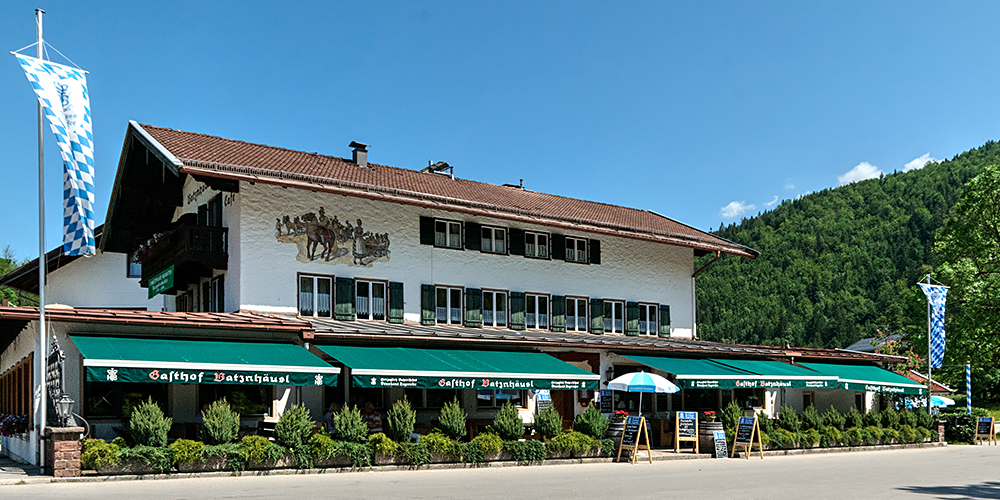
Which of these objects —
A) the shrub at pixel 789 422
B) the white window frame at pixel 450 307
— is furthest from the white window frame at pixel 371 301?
the shrub at pixel 789 422

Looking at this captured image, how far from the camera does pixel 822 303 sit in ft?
374

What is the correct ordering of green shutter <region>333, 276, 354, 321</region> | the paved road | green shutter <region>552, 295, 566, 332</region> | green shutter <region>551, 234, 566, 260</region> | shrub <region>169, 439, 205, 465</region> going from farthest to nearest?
green shutter <region>551, 234, 566, 260</region> → green shutter <region>552, 295, 566, 332</region> → green shutter <region>333, 276, 354, 321</region> → shrub <region>169, 439, 205, 465</region> → the paved road

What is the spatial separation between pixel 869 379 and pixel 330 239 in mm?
17395

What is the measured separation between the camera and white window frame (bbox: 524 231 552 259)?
27781 millimetres

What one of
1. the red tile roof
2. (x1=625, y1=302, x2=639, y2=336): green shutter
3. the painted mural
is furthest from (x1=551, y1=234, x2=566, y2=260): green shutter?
the painted mural

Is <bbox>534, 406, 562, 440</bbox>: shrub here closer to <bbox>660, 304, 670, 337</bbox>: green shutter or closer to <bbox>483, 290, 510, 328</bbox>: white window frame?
<bbox>483, 290, 510, 328</bbox>: white window frame

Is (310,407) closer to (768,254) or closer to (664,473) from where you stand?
(664,473)

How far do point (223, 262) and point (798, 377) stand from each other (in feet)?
51.7

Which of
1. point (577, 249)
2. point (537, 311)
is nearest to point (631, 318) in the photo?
point (577, 249)

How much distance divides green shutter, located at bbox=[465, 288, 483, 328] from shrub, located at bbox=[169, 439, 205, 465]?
419 inches

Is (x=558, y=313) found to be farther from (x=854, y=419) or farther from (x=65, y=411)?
(x=65, y=411)

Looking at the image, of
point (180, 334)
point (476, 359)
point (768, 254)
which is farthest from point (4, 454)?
point (768, 254)

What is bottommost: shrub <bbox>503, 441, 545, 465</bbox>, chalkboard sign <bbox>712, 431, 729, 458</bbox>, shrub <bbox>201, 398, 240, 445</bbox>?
chalkboard sign <bbox>712, 431, 729, 458</bbox>

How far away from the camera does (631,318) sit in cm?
3000
